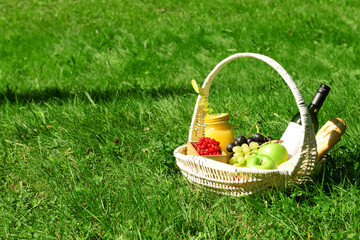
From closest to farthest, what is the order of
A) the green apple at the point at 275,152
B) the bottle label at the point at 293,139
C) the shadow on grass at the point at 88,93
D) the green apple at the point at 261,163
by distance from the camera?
the green apple at the point at 261,163 → the green apple at the point at 275,152 → the bottle label at the point at 293,139 → the shadow on grass at the point at 88,93

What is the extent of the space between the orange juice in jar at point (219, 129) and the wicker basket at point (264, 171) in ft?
1.02

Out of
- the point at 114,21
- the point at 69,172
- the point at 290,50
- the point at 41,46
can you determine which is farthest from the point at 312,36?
the point at 69,172

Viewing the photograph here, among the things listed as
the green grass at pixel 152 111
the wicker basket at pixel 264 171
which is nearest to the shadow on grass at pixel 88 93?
the green grass at pixel 152 111

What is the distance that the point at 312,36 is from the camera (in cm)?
575

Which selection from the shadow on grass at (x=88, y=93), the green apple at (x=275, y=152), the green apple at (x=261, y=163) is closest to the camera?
the green apple at (x=261, y=163)

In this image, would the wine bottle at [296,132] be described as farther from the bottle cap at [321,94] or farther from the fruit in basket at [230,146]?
the fruit in basket at [230,146]

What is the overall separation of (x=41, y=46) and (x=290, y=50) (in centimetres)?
363

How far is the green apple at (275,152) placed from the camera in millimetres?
2186

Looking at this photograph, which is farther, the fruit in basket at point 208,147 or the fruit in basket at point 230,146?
the fruit in basket at point 230,146

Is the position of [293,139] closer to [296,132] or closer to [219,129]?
[296,132]

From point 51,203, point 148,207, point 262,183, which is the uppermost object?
point 262,183

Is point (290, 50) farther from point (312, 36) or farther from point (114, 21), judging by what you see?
point (114, 21)

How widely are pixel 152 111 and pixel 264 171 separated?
1697 millimetres

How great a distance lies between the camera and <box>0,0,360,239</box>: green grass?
2084mm
